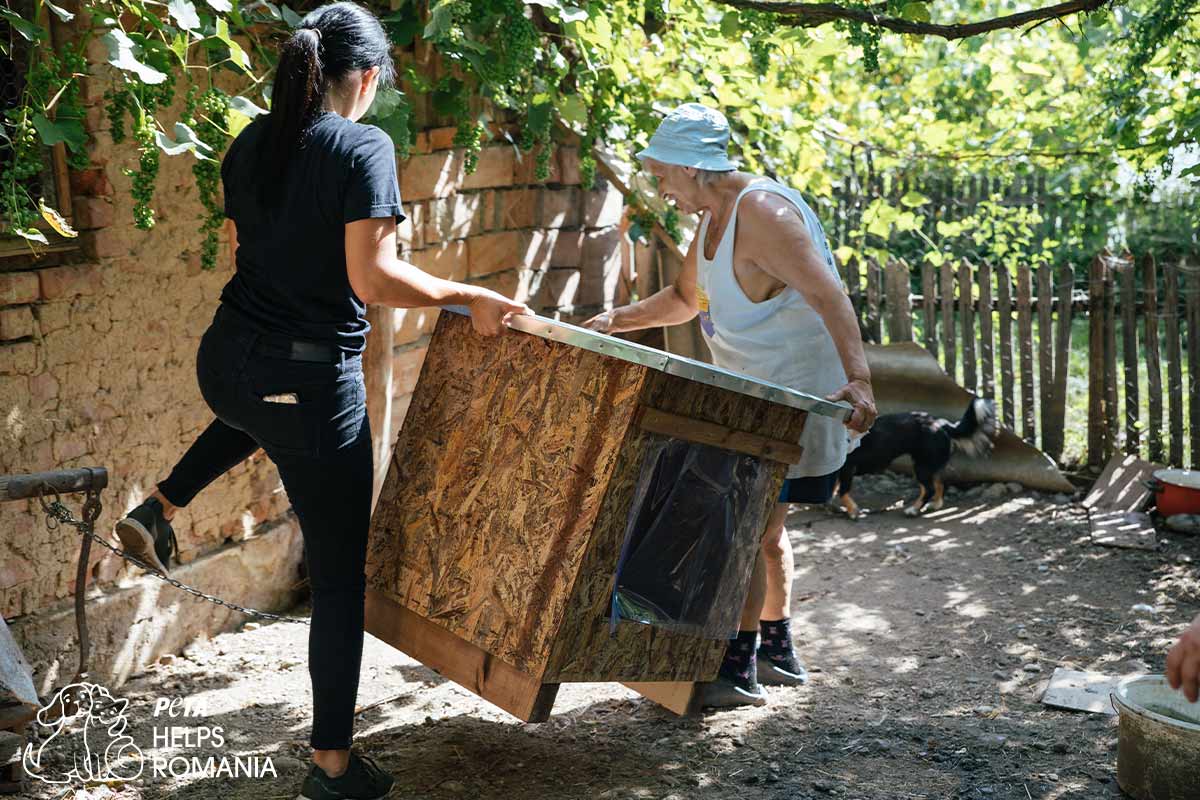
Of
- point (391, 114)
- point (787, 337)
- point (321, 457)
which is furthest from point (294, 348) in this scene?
point (787, 337)

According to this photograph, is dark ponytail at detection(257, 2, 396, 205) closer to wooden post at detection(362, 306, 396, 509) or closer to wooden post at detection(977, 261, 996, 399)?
wooden post at detection(362, 306, 396, 509)

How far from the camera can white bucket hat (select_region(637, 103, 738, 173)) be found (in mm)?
3424

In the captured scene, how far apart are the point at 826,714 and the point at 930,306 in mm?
3795

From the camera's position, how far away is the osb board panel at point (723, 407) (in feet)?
8.90

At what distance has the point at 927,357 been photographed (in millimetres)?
6750

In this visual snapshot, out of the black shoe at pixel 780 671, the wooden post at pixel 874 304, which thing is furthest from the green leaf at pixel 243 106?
the wooden post at pixel 874 304

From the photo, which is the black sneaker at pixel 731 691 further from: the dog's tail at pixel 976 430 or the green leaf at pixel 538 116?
the dog's tail at pixel 976 430

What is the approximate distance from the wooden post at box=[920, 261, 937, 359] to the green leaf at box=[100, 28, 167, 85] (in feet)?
16.4

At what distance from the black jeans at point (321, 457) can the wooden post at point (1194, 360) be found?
5.02 m

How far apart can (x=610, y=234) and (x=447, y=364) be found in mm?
3199

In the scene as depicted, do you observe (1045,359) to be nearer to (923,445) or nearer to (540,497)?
(923,445)

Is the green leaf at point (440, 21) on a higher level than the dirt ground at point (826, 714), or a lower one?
higher

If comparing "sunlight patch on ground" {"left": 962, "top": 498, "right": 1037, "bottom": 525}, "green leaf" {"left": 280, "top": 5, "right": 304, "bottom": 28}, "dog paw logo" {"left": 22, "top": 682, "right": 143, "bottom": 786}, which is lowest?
"dog paw logo" {"left": 22, "top": 682, "right": 143, "bottom": 786}

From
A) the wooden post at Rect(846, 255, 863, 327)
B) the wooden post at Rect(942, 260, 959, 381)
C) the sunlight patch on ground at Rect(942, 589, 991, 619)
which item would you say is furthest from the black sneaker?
the wooden post at Rect(846, 255, 863, 327)
